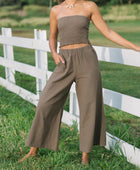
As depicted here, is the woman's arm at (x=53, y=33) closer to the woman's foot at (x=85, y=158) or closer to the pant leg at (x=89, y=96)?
the pant leg at (x=89, y=96)

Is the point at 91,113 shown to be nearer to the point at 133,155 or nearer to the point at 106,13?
the point at 133,155

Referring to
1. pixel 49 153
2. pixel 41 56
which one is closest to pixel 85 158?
pixel 49 153

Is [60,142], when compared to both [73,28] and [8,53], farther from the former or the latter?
[8,53]

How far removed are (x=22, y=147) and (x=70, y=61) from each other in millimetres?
1274

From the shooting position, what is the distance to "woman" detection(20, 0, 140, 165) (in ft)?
8.79

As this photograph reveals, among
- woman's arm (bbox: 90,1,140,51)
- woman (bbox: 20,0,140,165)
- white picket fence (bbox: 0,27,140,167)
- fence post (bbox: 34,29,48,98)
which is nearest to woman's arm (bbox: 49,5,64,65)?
woman (bbox: 20,0,140,165)

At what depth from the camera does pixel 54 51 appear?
2.95 metres

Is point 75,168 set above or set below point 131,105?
below

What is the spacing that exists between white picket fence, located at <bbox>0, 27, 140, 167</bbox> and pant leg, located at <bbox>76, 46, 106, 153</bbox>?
43cm

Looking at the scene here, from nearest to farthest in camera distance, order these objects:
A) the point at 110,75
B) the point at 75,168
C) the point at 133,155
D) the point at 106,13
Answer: the point at 75,168 < the point at 133,155 < the point at 110,75 < the point at 106,13

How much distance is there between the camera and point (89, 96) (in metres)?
2.81

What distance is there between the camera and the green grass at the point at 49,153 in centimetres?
301

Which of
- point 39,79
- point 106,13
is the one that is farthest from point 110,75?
point 106,13

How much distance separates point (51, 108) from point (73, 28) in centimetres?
84
